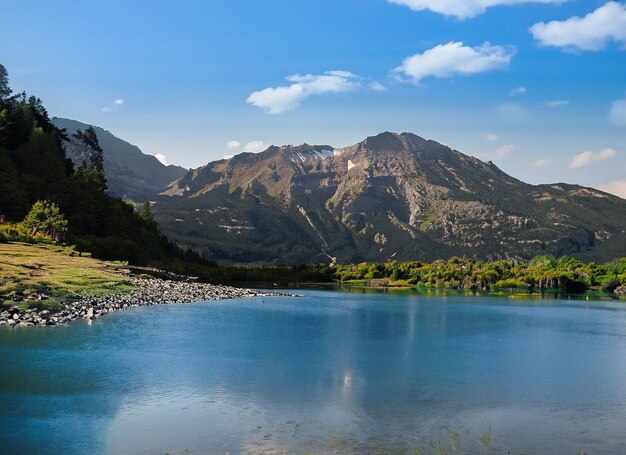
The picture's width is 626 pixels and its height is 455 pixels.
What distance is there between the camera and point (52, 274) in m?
80.6

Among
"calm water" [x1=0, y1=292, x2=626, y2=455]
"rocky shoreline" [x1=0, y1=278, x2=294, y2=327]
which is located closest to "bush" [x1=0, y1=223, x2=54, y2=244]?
"rocky shoreline" [x1=0, y1=278, x2=294, y2=327]

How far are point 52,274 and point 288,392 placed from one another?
5768cm

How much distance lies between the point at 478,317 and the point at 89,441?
95879 millimetres

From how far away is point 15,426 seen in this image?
25.8m

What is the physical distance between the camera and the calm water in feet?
84.9

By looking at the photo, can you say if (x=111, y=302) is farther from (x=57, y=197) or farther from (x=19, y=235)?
(x=57, y=197)

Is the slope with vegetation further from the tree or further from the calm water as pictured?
the calm water

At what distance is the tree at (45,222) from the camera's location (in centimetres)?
12000

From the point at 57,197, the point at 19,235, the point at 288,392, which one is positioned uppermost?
the point at 57,197

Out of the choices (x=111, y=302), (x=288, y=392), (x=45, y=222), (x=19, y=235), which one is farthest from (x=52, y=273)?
(x=288, y=392)

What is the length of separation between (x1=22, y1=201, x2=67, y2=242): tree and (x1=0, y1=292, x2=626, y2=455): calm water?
64557 millimetres

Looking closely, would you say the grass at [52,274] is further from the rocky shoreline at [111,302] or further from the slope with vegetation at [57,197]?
the slope with vegetation at [57,197]

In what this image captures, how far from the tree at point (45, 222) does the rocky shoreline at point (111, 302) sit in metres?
23.9

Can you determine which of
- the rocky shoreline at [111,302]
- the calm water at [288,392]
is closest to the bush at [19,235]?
the rocky shoreline at [111,302]
